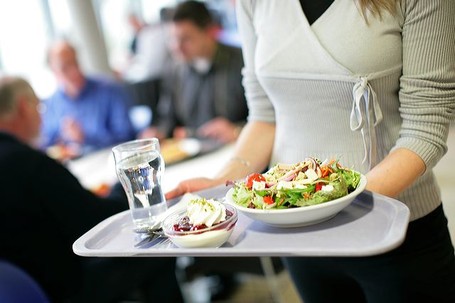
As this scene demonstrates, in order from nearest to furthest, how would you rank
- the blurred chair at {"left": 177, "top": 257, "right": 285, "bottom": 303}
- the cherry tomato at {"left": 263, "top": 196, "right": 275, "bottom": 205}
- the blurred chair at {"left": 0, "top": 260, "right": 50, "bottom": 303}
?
the cherry tomato at {"left": 263, "top": 196, "right": 275, "bottom": 205}, the blurred chair at {"left": 0, "top": 260, "right": 50, "bottom": 303}, the blurred chair at {"left": 177, "top": 257, "right": 285, "bottom": 303}

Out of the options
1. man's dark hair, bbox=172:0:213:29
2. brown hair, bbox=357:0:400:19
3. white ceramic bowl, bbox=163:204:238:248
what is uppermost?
brown hair, bbox=357:0:400:19

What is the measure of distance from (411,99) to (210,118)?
8.10 feet

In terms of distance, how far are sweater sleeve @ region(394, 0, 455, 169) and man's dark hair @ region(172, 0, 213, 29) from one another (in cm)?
242

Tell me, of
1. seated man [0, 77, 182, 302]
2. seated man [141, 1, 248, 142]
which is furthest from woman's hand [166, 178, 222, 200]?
seated man [141, 1, 248, 142]

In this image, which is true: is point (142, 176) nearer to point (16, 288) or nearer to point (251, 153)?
point (251, 153)

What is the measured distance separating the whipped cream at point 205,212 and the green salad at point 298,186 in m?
0.03

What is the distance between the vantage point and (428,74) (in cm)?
98

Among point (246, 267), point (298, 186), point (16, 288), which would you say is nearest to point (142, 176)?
point (298, 186)

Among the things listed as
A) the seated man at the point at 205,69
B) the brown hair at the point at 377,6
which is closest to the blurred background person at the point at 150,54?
the seated man at the point at 205,69

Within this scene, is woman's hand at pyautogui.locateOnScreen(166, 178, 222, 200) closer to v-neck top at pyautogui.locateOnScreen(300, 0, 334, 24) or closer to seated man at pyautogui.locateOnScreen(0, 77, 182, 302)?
v-neck top at pyautogui.locateOnScreen(300, 0, 334, 24)

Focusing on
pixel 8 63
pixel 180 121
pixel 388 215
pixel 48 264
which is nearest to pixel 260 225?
pixel 388 215

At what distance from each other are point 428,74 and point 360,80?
0.38 feet

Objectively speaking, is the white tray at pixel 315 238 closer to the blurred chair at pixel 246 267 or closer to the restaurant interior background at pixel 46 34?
the blurred chair at pixel 246 267

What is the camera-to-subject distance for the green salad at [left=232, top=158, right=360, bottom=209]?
883mm
